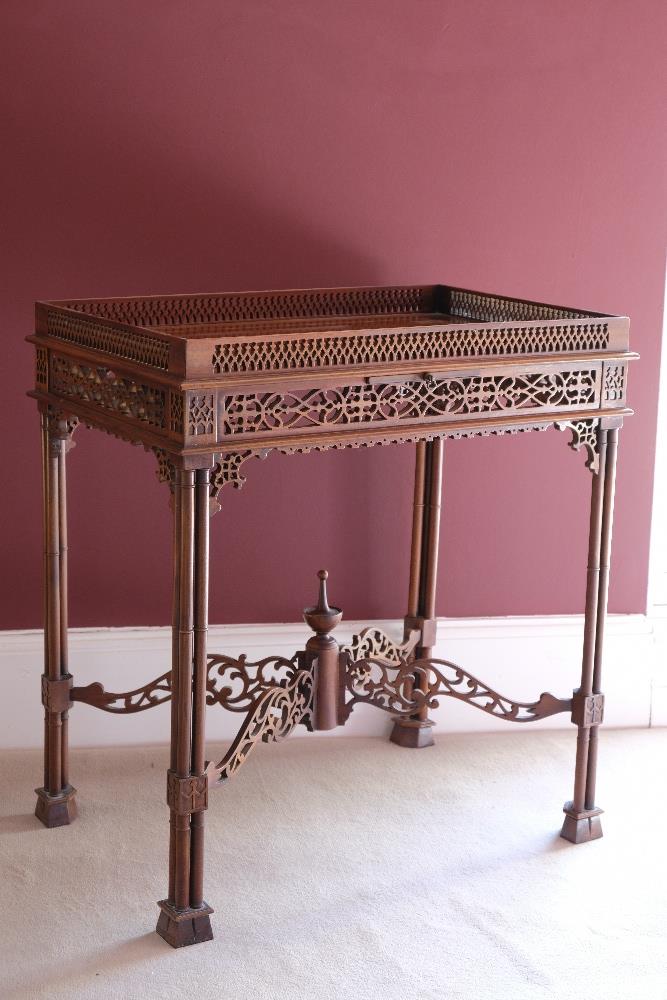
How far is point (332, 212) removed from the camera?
3.19 meters

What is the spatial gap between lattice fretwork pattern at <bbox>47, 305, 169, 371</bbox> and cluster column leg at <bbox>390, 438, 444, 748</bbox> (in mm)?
1013

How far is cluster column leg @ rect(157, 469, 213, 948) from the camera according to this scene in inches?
91.7

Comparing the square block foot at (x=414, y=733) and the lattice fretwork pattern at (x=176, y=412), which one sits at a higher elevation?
the lattice fretwork pattern at (x=176, y=412)

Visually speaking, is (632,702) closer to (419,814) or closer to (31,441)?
(419,814)

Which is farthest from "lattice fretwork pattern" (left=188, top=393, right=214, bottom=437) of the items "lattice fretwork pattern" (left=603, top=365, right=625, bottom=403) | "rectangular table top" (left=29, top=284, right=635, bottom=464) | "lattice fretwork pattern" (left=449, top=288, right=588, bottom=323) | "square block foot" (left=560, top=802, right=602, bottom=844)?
"square block foot" (left=560, top=802, right=602, bottom=844)

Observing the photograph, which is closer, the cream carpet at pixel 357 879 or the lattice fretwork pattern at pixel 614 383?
the cream carpet at pixel 357 879

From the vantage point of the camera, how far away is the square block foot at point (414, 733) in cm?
336

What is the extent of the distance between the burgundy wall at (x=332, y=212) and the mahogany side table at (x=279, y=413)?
274 millimetres

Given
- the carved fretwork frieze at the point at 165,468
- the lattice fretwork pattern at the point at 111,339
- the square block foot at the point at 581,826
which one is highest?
the lattice fretwork pattern at the point at 111,339

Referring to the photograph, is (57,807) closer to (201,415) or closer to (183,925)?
(183,925)

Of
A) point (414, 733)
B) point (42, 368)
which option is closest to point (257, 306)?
point (42, 368)

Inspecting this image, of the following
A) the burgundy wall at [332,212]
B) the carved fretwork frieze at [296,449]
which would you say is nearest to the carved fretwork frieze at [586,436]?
the carved fretwork frieze at [296,449]

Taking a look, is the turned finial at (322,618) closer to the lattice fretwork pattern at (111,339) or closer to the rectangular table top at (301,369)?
the rectangular table top at (301,369)

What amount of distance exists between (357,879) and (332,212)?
5.16ft
